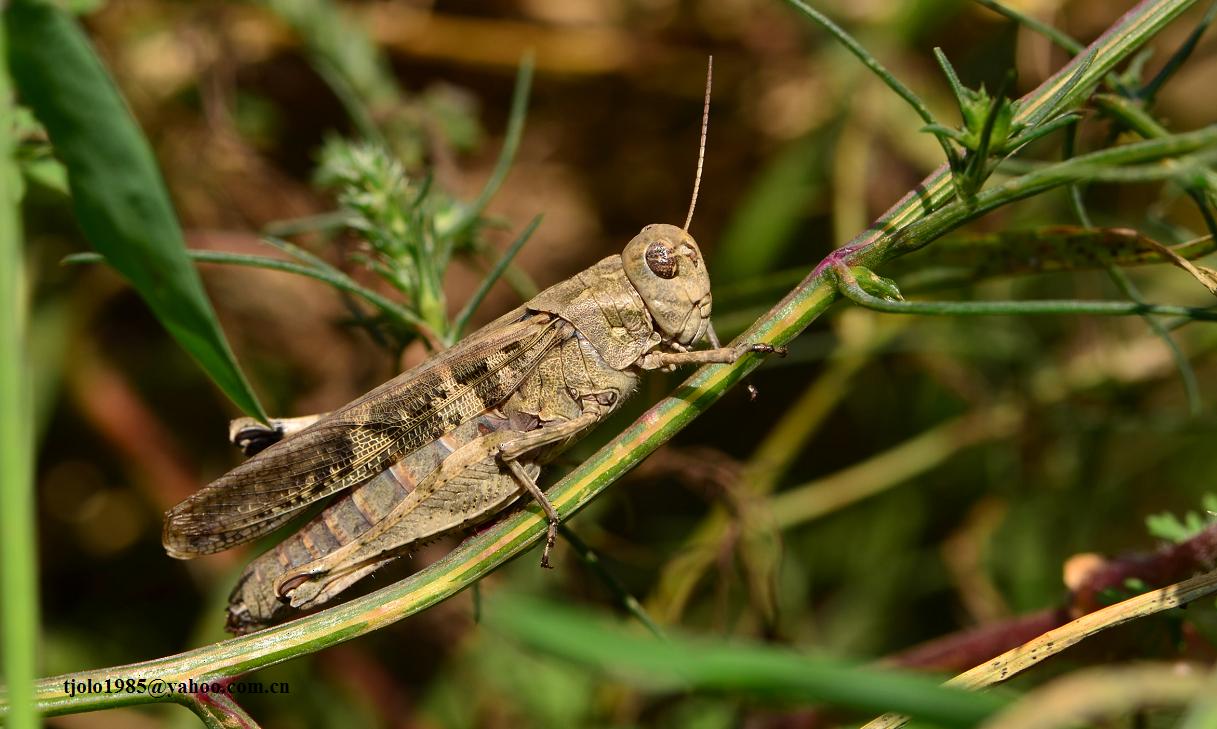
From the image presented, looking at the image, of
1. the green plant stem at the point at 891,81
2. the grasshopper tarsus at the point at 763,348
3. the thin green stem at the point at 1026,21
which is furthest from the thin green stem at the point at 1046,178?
the thin green stem at the point at 1026,21

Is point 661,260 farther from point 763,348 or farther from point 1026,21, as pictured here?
point 1026,21

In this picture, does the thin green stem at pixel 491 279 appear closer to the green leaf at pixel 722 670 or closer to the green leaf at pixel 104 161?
the green leaf at pixel 104 161

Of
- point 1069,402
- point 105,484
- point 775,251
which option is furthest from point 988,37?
point 105,484

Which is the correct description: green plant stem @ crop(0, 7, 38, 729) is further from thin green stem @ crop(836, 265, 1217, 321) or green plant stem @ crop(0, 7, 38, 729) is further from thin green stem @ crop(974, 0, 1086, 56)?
thin green stem @ crop(974, 0, 1086, 56)

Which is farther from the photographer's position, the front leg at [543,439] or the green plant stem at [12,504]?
the front leg at [543,439]

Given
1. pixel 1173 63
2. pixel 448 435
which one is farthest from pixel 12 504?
pixel 1173 63

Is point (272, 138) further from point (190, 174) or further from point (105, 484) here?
point (105, 484)
